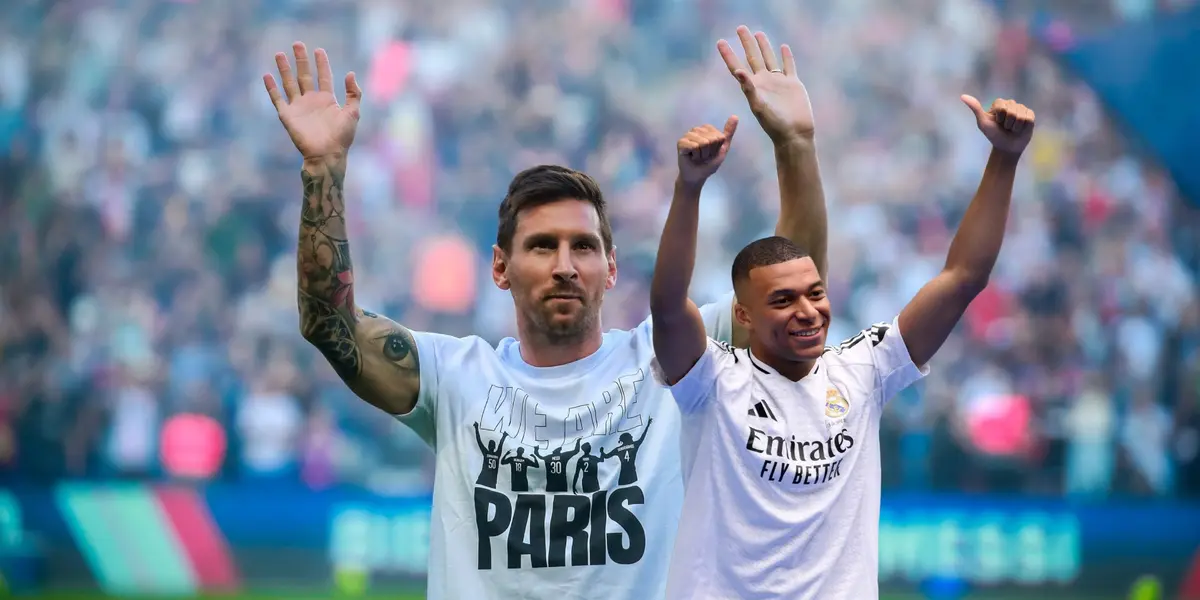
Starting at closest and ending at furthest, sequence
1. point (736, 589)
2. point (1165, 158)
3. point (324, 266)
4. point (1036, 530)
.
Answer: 1. point (736, 589)
2. point (324, 266)
3. point (1036, 530)
4. point (1165, 158)

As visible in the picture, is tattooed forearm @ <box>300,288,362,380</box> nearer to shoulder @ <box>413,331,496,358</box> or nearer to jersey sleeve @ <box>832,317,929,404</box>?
shoulder @ <box>413,331,496,358</box>

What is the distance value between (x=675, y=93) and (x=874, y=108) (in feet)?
6.69

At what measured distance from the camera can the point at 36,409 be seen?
1073 centimetres

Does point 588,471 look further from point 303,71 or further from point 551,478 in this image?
point 303,71

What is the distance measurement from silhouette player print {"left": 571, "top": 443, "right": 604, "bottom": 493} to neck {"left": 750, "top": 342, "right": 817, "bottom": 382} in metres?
0.51

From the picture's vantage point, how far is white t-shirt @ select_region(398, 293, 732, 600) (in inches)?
122

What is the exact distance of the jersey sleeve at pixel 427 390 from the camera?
3332mm

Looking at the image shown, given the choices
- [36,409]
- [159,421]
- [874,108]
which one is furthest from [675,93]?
[36,409]

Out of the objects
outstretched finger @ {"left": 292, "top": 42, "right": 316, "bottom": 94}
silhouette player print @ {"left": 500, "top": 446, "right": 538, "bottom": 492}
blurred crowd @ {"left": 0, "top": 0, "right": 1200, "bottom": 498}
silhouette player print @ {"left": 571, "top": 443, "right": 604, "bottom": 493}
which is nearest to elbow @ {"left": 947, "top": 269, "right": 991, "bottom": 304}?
silhouette player print @ {"left": 571, "top": 443, "right": 604, "bottom": 493}

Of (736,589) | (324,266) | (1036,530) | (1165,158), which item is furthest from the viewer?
(1165,158)

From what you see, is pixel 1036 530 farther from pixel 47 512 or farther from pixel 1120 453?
pixel 47 512

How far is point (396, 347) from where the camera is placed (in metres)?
3.35

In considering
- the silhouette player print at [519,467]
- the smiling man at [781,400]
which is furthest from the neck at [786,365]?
the silhouette player print at [519,467]

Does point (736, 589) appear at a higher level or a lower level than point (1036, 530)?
lower
